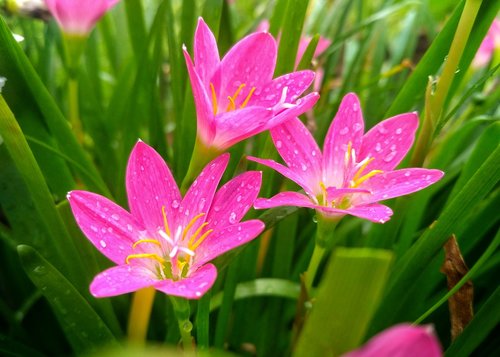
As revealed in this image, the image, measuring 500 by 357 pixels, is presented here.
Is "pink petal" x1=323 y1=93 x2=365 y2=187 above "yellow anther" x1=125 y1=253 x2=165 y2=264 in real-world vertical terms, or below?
above

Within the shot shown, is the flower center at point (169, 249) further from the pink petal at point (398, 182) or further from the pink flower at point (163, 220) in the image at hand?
the pink petal at point (398, 182)

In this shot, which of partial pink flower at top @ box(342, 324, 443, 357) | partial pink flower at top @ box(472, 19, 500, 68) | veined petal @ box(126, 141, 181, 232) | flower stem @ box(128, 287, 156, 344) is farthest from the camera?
partial pink flower at top @ box(472, 19, 500, 68)

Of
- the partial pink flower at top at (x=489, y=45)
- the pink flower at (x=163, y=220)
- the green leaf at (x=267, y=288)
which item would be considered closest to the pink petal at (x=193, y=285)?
the pink flower at (x=163, y=220)

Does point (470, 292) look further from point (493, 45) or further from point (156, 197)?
point (493, 45)

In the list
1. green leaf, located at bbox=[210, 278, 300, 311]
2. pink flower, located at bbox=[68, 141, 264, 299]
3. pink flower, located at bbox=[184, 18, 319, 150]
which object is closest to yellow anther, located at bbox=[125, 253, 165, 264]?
pink flower, located at bbox=[68, 141, 264, 299]

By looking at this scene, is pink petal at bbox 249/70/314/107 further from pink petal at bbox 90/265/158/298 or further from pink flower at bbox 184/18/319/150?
pink petal at bbox 90/265/158/298

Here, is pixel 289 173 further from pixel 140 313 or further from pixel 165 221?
pixel 140 313

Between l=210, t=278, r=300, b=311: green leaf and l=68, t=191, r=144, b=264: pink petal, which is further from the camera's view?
l=210, t=278, r=300, b=311: green leaf
